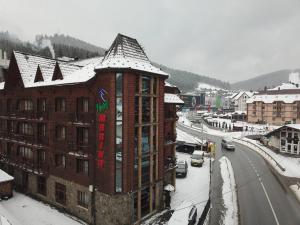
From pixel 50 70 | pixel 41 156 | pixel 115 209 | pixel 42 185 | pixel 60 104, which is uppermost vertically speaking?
pixel 50 70

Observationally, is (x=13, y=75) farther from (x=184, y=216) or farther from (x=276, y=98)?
(x=276, y=98)

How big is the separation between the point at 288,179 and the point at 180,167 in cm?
1661

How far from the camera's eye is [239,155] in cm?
5388

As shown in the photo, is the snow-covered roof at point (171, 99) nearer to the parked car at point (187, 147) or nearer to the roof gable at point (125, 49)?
the roof gable at point (125, 49)

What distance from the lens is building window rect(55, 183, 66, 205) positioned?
27688 millimetres

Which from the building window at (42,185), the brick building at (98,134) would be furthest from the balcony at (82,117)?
the building window at (42,185)

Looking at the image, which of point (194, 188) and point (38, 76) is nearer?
point (38, 76)

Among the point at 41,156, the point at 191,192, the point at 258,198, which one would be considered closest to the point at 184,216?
the point at 191,192

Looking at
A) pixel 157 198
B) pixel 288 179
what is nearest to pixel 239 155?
pixel 288 179

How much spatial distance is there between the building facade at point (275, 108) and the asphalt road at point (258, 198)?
2232 inches

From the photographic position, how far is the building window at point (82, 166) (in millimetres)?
25348

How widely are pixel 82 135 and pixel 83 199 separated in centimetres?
661

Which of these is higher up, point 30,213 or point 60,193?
point 60,193

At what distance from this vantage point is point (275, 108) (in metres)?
97.8
